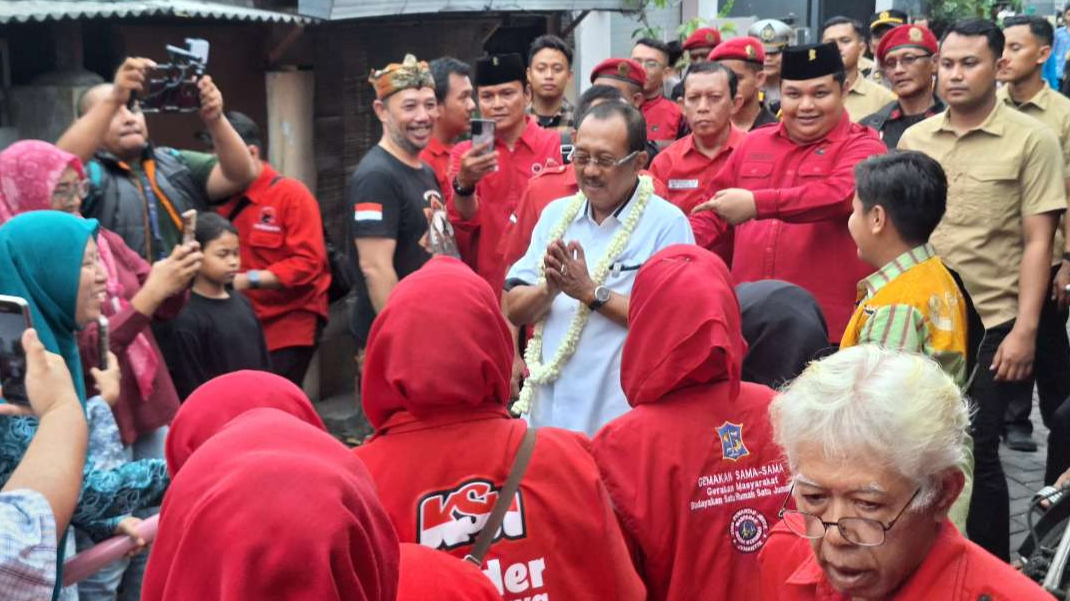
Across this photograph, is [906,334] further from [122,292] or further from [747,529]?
[122,292]

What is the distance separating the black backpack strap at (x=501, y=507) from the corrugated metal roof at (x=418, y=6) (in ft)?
17.7

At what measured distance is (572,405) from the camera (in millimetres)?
4434

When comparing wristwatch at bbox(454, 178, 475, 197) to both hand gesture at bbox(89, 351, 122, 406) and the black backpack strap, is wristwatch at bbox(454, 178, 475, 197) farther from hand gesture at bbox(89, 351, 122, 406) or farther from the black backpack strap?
the black backpack strap

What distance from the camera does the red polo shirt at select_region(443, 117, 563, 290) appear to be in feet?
21.0

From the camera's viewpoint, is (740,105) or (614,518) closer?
(614,518)

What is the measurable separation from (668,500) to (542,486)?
1.53 feet

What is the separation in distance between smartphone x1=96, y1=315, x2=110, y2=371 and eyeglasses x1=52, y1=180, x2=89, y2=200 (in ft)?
2.38

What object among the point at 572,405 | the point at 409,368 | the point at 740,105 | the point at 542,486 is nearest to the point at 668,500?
the point at 542,486

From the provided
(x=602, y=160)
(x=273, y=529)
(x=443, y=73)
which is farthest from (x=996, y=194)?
(x=273, y=529)

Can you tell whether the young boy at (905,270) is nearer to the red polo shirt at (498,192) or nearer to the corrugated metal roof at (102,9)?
the red polo shirt at (498,192)

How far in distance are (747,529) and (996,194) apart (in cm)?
304

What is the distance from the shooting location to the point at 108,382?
4414 mm

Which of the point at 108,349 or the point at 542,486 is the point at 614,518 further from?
the point at 108,349

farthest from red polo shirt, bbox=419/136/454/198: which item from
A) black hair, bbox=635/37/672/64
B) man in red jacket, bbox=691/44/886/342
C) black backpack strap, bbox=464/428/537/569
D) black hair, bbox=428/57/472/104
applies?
black backpack strap, bbox=464/428/537/569
